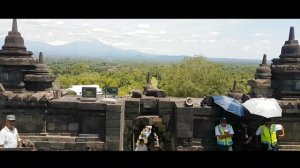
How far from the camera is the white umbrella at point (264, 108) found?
790 centimetres

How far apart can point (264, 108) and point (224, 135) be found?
103 centimetres

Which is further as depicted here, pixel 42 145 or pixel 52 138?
pixel 52 138

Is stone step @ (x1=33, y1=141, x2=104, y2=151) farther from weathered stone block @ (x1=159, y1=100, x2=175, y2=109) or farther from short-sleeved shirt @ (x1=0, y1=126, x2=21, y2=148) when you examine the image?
short-sleeved shirt @ (x1=0, y1=126, x2=21, y2=148)

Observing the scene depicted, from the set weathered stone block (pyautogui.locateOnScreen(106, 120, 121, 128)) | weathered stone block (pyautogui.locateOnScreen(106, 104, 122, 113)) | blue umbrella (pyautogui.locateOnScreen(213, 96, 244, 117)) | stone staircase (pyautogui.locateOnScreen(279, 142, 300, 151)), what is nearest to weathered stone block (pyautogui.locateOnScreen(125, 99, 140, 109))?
weathered stone block (pyautogui.locateOnScreen(106, 104, 122, 113))

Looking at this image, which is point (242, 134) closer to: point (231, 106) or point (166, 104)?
point (231, 106)

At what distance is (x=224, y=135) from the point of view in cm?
805

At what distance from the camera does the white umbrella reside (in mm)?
7900

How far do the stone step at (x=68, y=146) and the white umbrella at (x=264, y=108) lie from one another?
3783mm

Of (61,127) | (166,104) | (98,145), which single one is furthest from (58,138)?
(166,104)

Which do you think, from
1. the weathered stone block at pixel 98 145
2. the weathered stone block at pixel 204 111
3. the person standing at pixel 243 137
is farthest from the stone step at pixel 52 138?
the person standing at pixel 243 137

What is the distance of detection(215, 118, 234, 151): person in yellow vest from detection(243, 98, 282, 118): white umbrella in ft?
2.00

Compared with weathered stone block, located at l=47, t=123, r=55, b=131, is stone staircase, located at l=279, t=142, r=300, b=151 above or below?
below

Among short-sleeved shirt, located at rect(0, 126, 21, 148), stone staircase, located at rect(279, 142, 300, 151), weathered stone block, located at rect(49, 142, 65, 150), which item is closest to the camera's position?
short-sleeved shirt, located at rect(0, 126, 21, 148)
